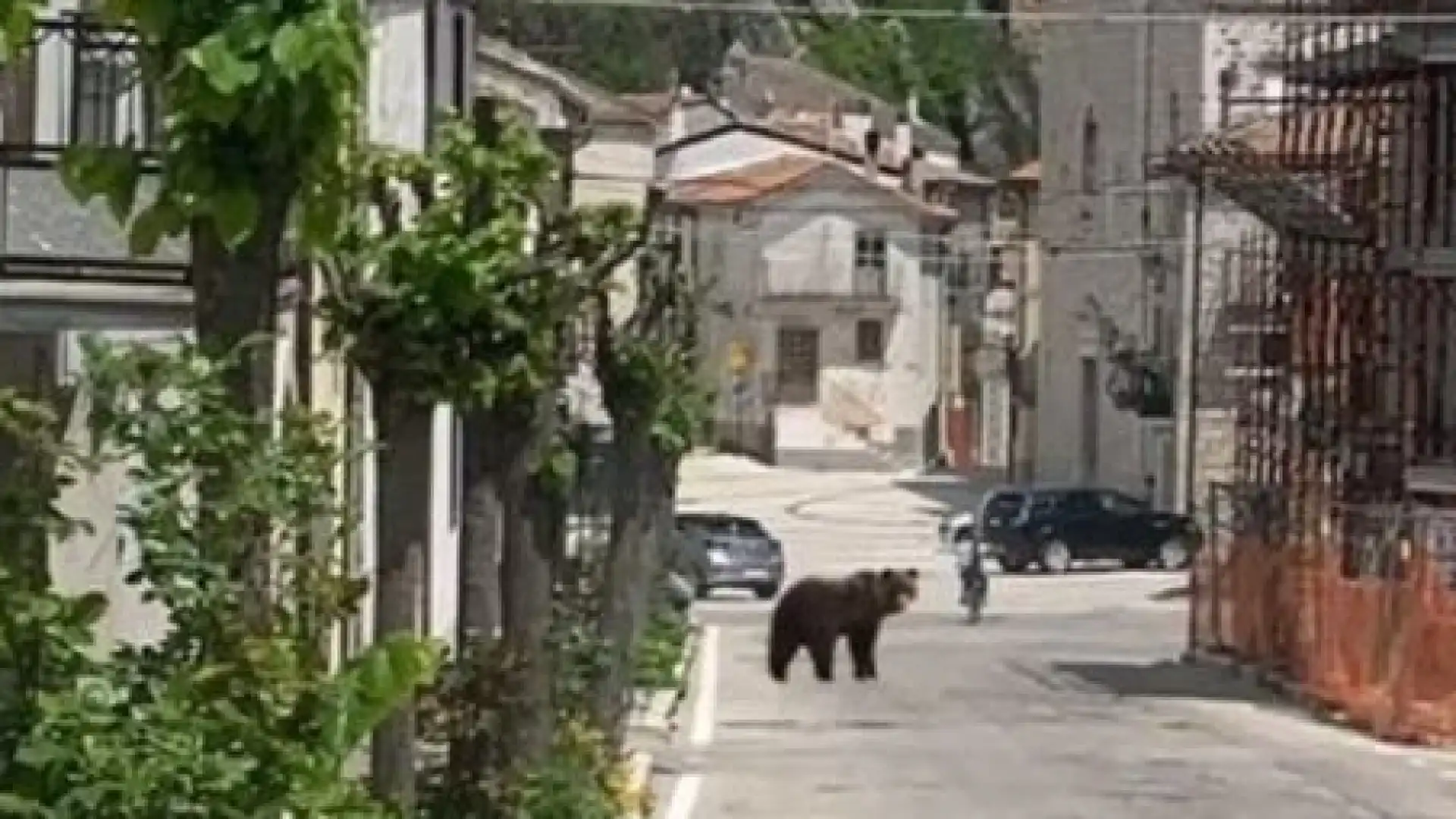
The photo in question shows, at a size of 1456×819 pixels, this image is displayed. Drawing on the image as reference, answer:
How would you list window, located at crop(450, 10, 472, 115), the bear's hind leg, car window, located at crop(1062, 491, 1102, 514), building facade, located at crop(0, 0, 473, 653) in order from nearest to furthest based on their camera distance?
1. building facade, located at crop(0, 0, 473, 653)
2. window, located at crop(450, 10, 472, 115)
3. the bear's hind leg
4. car window, located at crop(1062, 491, 1102, 514)

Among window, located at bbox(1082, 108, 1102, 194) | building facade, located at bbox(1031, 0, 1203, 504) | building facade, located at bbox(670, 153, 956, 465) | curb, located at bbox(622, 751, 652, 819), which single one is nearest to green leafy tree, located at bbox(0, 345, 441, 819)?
curb, located at bbox(622, 751, 652, 819)

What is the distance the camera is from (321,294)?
55.2 ft

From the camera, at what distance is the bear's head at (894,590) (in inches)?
1708

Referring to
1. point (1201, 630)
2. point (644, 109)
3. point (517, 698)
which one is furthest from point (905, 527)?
point (517, 698)

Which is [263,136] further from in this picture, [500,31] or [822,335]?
[822,335]

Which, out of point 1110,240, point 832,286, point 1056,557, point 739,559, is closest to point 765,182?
point 832,286

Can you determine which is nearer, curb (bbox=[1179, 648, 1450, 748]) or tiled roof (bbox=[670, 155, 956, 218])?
curb (bbox=[1179, 648, 1450, 748])

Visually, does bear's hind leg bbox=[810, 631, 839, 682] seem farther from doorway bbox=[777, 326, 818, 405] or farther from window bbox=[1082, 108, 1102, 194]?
doorway bbox=[777, 326, 818, 405]

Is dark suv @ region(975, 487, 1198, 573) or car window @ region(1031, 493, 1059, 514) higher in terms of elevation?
car window @ region(1031, 493, 1059, 514)

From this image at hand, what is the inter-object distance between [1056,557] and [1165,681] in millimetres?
26521

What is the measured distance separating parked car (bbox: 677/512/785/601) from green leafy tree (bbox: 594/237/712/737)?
33101mm

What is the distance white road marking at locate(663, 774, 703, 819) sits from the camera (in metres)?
25.9

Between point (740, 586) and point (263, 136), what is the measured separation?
54972mm

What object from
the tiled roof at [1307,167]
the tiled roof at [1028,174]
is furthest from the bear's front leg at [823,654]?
the tiled roof at [1028,174]
